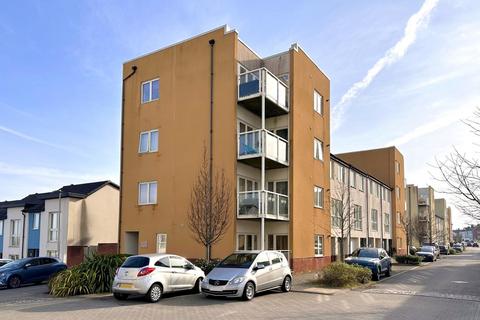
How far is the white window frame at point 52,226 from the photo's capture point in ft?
103

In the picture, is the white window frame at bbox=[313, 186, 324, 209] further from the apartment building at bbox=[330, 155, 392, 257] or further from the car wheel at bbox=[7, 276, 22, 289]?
the car wheel at bbox=[7, 276, 22, 289]

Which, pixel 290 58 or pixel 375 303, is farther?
pixel 290 58

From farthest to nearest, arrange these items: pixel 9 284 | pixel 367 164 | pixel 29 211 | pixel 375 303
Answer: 1. pixel 367 164
2. pixel 29 211
3. pixel 9 284
4. pixel 375 303

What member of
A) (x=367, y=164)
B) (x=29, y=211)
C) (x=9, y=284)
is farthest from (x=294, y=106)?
(x=367, y=164)

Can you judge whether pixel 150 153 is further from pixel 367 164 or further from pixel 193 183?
pixel 367 164

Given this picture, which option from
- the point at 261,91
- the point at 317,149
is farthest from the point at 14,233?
the point at 261,91

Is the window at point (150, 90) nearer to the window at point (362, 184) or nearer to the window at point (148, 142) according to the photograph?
the window at point (148, 142)

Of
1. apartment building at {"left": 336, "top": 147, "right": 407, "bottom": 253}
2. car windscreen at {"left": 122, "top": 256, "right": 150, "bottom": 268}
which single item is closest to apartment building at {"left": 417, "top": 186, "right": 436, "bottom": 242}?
apartment building at {"left": 336, "top": 147, "right": 407, "bottom": 253}

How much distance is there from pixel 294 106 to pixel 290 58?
268 centimetres

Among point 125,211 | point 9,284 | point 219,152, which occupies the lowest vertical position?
point 9,284

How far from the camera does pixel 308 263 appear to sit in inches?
987

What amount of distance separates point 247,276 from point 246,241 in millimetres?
8905

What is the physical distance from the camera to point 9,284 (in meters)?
19.9

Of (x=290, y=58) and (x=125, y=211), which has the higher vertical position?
(x=290, y=58)
